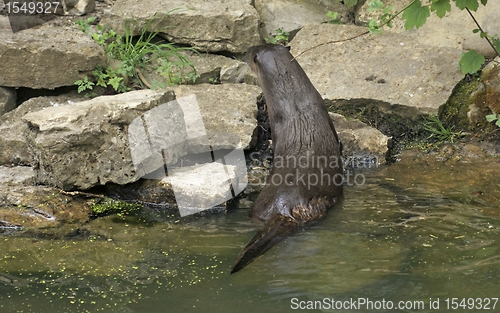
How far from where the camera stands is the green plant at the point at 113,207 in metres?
3.36

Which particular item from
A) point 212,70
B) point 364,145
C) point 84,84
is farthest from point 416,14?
point 84,84

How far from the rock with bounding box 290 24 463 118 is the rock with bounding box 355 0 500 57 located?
0.38 ft

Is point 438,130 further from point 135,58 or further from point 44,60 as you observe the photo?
point 44,60

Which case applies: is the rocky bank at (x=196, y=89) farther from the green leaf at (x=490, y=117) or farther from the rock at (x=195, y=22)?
the green leaf at (x=490, y=117)

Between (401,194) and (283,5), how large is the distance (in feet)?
8.01

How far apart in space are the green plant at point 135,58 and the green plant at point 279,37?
74cm

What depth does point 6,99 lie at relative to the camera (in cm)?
418

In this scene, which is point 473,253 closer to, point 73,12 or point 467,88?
point 467,88

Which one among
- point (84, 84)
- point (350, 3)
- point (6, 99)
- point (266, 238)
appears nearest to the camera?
point (266, 238)

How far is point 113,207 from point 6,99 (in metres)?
1.38

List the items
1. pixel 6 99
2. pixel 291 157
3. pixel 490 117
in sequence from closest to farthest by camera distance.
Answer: pixel 291 157 < pixel 490 117 < pixel 6 99

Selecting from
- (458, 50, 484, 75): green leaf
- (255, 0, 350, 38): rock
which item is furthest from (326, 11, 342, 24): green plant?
(458, 50, 484, 75): green leaf

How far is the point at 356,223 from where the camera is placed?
3.13 m

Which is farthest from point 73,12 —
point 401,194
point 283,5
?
point 401,194
